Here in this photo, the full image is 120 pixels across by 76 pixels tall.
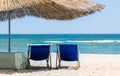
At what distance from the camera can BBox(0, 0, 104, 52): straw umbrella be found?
6777 mm

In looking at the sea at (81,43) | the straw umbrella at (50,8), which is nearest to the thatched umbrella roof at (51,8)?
the straw umbrella at (50,8)

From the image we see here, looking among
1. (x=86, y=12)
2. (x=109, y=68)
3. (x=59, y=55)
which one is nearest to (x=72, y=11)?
(x=86, y=12)

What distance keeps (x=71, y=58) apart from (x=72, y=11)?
37.3 inches

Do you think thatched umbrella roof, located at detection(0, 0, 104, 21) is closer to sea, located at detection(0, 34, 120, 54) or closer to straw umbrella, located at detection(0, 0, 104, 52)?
straw umbrella, located at detection(0, 0, 104, 52)

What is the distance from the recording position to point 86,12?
7520 millimetres

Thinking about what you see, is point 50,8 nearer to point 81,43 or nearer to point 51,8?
point 51,8

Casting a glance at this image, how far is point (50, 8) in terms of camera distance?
25.5ft

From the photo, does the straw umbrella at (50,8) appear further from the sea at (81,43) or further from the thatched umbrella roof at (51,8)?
the sea at (81,43)

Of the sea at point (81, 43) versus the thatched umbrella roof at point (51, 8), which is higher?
the thatched umbrella roof at point (51, 8)

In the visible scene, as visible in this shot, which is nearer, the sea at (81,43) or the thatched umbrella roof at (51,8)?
the thatched umbrella roof at (51,8)

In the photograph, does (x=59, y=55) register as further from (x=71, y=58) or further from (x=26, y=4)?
(x=26, y=4)

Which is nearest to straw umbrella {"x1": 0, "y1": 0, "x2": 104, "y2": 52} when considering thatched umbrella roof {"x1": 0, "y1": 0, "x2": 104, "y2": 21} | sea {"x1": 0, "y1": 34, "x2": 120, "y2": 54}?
thatched umbrella roof {"x1": 0, "y1": 0, "x2": 104, "y2": 21}

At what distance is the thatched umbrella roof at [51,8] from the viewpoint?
267 inches

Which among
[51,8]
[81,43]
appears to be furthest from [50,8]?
[81,43]
